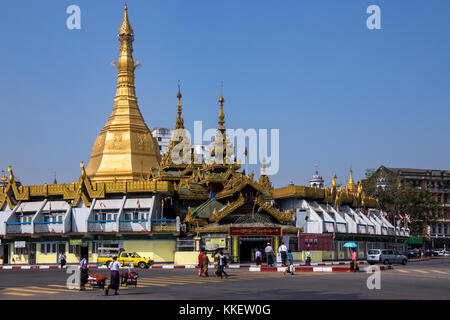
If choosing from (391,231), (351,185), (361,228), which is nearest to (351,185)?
(351,185)

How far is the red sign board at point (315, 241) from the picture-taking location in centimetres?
5467

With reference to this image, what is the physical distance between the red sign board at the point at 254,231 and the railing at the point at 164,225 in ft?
16.8

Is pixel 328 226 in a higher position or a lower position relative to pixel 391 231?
higher

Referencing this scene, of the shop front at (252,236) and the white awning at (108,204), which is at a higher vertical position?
the white awning at (108,204)

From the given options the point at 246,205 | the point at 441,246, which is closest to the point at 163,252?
the point at 246,205

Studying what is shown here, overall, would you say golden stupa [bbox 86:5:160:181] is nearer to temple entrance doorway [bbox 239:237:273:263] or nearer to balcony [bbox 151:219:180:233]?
balcony [bbox 151:219:180:233]

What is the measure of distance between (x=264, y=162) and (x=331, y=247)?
98.1 feet

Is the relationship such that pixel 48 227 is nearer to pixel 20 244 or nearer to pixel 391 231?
pixel 20 244

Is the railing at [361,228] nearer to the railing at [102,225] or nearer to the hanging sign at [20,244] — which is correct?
the railing at [102,225]

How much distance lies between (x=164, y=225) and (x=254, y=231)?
7845 mm

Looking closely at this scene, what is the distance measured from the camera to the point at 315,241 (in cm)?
5553

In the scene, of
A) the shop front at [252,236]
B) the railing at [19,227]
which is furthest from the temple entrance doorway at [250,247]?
the railing at [19,227]
